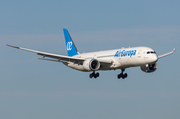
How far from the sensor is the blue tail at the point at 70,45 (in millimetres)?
82056

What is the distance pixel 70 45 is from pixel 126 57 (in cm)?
2032

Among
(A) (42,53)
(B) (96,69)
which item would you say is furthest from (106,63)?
(A) (42,53)

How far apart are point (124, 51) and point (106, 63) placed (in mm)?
3982

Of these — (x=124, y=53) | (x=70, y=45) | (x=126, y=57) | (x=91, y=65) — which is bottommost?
(x=91, y=65)

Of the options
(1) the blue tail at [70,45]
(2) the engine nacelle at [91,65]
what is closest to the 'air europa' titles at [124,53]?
(2) the engine nacelle at [91,65]

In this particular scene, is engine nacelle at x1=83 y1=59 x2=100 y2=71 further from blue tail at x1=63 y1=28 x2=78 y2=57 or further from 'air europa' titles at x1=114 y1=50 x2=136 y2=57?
blue tail at x1=63 y1=28 x2=78 y2=57

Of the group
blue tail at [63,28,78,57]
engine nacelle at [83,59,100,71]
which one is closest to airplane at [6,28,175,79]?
engine nacelle at [83,59,100,71]

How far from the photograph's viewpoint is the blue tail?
8206 cm

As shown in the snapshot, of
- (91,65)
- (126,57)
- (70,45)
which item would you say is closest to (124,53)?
(126,57)

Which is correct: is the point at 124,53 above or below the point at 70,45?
below

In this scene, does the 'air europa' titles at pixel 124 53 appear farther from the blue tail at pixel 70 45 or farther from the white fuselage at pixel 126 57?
the blue tail at pixel 70 45

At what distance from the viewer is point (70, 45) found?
83.6 meters

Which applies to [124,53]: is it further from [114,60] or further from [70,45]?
[70,45]

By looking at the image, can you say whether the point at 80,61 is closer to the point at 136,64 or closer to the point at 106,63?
the point at 106,63
